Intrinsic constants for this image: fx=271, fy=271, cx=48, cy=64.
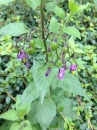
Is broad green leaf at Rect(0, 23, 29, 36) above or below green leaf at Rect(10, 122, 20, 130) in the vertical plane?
above

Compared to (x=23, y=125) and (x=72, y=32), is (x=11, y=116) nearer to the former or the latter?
(x=23, y=125)

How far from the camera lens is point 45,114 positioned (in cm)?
131

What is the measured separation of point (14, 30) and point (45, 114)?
45cm

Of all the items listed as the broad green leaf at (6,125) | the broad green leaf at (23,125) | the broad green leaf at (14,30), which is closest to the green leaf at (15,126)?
the broad green leaf at (23,125)

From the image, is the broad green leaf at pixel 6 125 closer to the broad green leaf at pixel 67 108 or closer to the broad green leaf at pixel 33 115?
the broad green leaf at pixel 33 115

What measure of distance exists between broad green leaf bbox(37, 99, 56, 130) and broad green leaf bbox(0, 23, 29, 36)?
414mm

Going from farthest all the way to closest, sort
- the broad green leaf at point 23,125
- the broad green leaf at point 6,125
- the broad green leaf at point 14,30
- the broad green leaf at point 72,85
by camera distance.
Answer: the broad green leaf at point 6,125, the broad green leaf at point 23,125, the broad green leaf at point 72,85, the broad green leaf at point 14,30

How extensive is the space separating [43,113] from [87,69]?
670 millimetres

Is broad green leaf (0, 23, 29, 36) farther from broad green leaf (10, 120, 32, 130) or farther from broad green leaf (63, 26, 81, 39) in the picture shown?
broad green leaf (10, 120, 32, 130)

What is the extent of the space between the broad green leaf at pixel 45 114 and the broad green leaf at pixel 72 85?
0.13m

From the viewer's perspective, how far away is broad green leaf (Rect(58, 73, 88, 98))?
122 cm

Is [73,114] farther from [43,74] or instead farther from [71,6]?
[71,6]

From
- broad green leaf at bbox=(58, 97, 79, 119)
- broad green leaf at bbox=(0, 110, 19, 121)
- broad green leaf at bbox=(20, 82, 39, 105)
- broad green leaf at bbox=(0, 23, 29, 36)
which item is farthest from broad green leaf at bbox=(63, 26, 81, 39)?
broad green leaf at bbox=(0, 110, 19, 121)

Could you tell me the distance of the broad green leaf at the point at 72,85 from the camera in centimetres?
122
